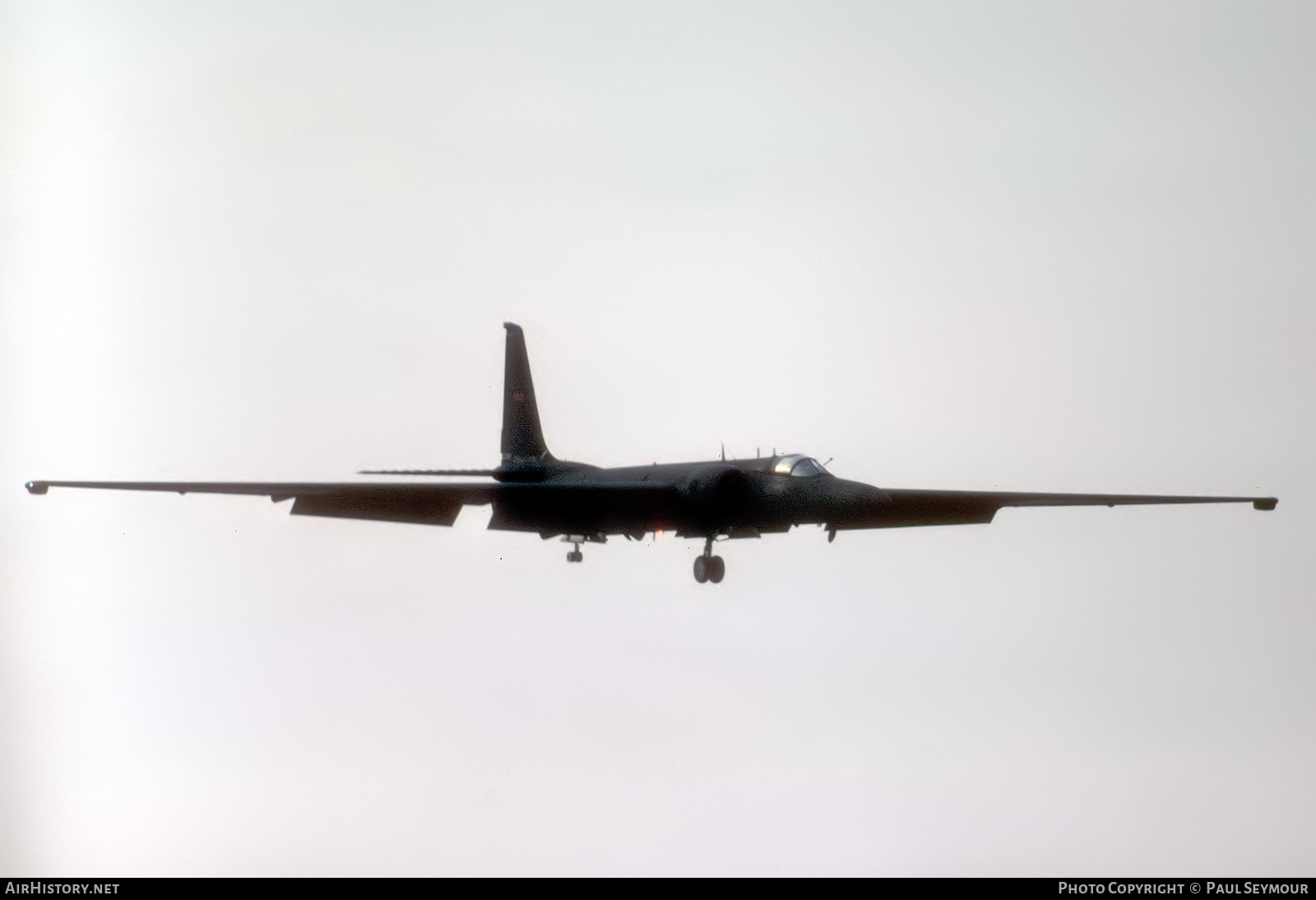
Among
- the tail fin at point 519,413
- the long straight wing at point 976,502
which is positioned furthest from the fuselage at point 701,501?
the tail fin at point 519,413

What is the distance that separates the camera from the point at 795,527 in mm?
41375

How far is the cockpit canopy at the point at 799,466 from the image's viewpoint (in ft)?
132

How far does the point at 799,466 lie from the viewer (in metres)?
40.2

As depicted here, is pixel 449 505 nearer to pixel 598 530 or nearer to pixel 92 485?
pixel 598 530

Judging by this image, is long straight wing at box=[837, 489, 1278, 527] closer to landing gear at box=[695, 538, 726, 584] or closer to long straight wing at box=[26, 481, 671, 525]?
landing gear at box=[695, 538, 726, 584]

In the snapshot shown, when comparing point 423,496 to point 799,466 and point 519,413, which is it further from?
point 519,413

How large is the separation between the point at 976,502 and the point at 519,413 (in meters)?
13.9

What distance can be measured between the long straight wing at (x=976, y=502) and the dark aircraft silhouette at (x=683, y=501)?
28 millimetres

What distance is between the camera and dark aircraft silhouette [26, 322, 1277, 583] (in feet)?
131

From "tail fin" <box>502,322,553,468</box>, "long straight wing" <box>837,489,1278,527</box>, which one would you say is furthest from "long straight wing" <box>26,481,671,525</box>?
"tail fin" <box>502,322,553,468</box>

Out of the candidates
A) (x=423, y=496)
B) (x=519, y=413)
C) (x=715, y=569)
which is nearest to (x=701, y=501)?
(x=715, y=569)

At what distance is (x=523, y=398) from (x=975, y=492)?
14.0m
